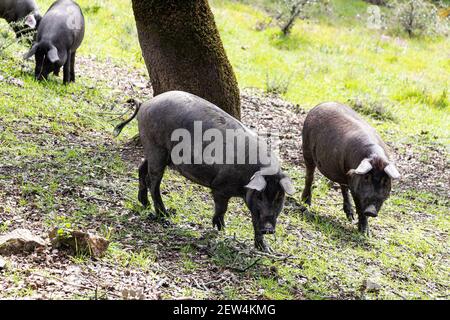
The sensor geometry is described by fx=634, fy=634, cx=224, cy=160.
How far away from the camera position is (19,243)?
176 inches

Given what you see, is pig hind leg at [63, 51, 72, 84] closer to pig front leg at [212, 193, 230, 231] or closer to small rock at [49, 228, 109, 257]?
pig front leg at [212, 193, 230, 231]

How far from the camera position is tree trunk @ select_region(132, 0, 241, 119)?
6750 mm

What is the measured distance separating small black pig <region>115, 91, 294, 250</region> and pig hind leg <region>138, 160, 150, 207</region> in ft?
0.35

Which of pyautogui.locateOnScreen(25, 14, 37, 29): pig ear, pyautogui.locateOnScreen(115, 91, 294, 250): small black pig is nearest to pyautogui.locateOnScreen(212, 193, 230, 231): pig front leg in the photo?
pyautogui.locateOnScreen(115, 91, 294, 250): small black pig

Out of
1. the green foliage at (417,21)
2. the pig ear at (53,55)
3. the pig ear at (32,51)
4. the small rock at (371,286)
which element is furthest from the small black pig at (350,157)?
the green foliage at (417,21)

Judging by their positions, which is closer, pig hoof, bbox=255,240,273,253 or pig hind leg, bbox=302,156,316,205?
pig hoof, bbox=255,240,273,253

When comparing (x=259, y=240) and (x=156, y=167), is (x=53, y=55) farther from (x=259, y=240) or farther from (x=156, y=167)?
(x=259, y=240)

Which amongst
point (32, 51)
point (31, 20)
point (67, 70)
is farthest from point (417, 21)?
point (32, 51)

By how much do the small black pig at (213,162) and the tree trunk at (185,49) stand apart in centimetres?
122

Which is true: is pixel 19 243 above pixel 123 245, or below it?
above

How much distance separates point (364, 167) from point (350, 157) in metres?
0.54

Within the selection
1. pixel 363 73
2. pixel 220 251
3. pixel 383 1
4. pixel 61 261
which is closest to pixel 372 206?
Answer: pixel 220 251

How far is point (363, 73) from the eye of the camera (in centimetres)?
1404

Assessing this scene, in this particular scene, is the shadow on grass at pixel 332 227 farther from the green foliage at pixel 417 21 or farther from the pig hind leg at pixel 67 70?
the green foliage at pixel 417 21
